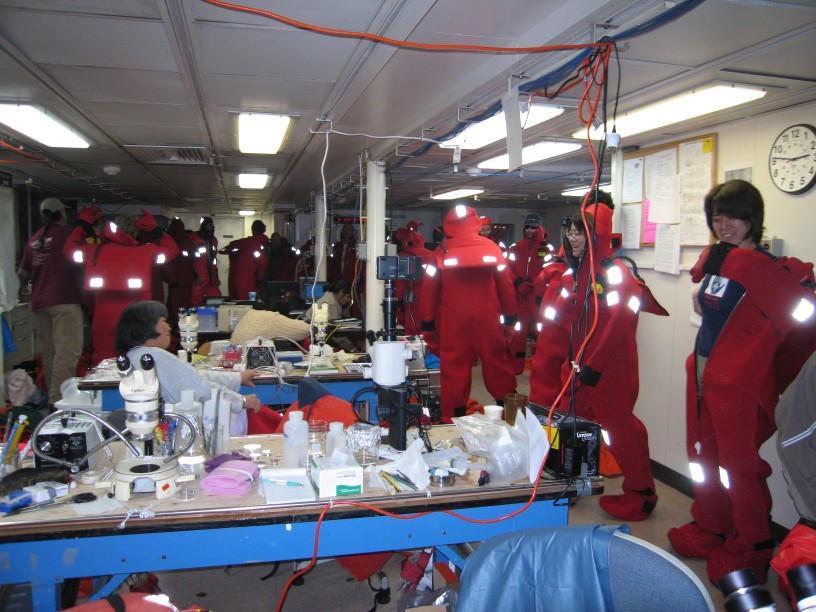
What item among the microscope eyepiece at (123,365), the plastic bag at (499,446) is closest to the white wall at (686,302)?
the plastic bag at (499,446)

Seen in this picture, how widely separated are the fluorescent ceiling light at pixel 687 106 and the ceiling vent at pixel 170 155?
3.90 metres

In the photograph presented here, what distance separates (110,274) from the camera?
17.3 ft

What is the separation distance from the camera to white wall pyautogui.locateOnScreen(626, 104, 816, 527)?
10.6 ft

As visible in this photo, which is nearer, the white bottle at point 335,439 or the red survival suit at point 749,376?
the white bottle at point 335,439

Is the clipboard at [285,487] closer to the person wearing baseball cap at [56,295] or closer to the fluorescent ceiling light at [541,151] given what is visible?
the fluorescent ceiling light at [541,151]

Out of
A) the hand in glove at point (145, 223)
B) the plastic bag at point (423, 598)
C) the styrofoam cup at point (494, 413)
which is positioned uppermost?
the hand in glove at point (145, 223)

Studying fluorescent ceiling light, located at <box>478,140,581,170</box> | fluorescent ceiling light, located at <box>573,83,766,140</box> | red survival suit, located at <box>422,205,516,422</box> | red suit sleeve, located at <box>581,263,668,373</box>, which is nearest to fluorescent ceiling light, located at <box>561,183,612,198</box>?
fluorescent ceiling light, located at <box>478,140,581,170</box>

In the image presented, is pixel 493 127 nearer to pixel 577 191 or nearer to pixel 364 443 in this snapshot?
pixel 364 443

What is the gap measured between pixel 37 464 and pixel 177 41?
6.30 ft

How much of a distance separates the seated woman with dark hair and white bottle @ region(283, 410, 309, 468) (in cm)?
46

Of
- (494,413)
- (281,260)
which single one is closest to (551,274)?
(494,413)

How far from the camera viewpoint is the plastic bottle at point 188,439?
6.89 ft

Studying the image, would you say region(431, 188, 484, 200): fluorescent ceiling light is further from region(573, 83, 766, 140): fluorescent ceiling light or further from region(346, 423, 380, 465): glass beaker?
region(346, 423, 380, 465): glass beaker

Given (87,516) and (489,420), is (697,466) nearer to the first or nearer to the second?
(489,420)
